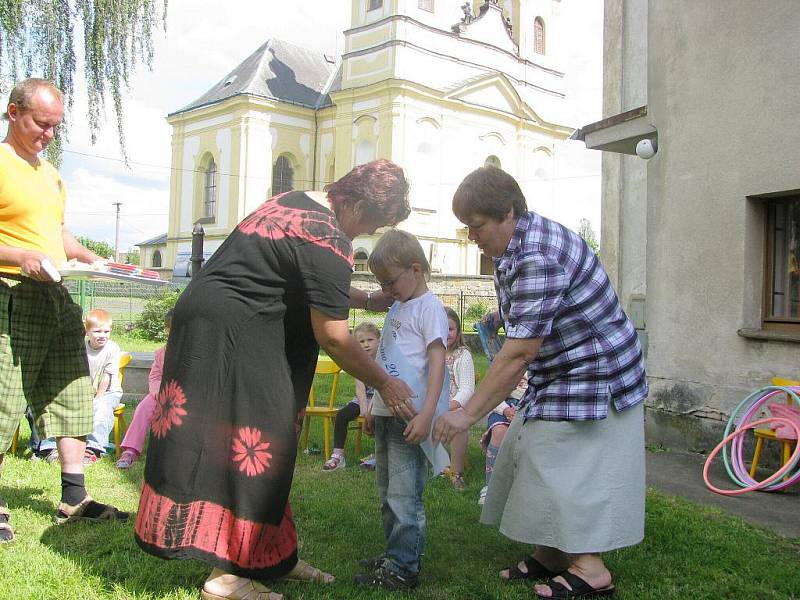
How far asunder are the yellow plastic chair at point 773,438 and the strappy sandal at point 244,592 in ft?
13.3

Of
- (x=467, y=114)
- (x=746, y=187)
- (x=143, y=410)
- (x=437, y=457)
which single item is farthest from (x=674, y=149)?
(x=467, y=114)

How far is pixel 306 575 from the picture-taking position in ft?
11.3

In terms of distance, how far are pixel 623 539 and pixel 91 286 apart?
17.8 metres

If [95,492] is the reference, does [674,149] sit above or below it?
above

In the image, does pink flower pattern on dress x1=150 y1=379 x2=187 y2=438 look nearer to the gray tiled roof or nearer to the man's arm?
the man's arm

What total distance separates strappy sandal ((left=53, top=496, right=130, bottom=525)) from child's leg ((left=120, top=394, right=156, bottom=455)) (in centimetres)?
179

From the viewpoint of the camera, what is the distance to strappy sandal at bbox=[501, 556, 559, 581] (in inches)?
141

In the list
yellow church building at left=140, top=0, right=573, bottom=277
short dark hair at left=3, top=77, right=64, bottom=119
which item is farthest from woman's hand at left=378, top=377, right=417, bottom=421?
yellow church building at left=140, top=0, right=573, bottom=277

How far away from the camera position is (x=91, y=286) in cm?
1872

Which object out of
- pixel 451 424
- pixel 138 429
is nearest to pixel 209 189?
pixel 138 429

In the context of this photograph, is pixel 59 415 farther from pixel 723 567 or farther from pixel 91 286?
pixel 91 286

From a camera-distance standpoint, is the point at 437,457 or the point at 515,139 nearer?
the point at 437,457

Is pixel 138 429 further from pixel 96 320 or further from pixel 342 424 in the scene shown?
pixel 342 424

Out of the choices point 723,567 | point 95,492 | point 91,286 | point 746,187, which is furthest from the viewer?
point 91,286
